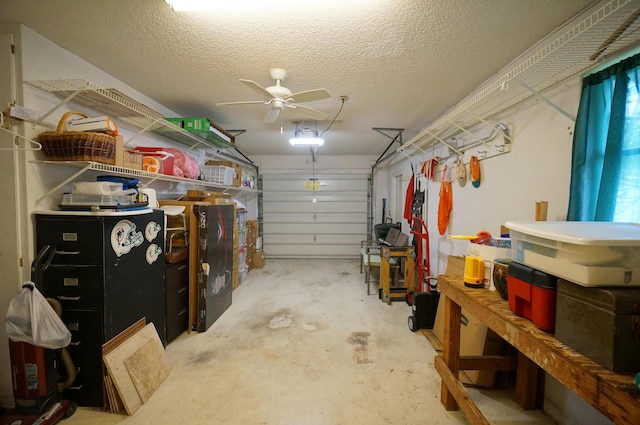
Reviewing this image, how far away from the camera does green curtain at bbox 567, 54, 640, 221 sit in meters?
1.16

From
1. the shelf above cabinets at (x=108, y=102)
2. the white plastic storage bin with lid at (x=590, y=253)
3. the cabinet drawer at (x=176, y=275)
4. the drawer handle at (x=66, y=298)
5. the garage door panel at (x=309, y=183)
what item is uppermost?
the shelf above cabinets at (x=108, y=102)

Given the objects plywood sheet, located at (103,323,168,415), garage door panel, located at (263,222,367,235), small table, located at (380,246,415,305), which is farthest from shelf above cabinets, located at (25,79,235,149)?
garage door panel, located at (263,222,367,235)

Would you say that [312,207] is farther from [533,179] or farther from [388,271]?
[533,179]

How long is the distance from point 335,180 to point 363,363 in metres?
4.55

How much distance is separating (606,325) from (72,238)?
8.89 ft

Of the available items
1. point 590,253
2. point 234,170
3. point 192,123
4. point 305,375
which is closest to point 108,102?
point 192,123

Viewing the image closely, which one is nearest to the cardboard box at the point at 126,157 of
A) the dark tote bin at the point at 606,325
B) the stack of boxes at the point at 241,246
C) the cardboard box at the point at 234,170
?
the cardboard box at the point at 234,170

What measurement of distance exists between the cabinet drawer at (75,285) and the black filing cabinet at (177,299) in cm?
67

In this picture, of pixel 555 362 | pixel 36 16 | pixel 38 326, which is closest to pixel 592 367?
pixel 555 362

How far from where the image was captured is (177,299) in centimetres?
242

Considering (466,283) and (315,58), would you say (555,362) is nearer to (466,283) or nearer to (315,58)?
(466,283)

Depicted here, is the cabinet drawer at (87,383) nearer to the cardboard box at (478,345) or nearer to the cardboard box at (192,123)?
the cardboard box at (192,123)

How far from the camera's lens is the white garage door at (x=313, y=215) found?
607 centimetres

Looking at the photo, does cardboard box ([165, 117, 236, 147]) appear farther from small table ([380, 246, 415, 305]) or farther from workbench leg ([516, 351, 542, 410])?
workbench leg ([516, 351, 542, 410])
